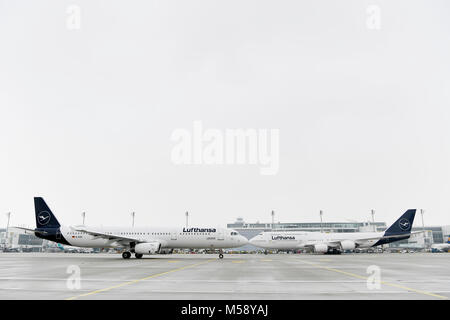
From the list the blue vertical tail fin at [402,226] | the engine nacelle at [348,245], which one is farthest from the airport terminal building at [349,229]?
the engine nacelle at [348,245]

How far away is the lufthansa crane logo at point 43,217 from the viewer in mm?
41031

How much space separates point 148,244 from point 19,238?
121949 mm

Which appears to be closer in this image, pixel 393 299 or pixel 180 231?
pixel 393 299

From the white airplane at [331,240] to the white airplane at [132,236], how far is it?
2057 centimetres

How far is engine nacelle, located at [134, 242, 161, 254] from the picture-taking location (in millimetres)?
36191

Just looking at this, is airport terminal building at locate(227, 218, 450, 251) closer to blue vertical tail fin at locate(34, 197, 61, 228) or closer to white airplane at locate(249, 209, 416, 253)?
white airplane at locate(249, 209, 416, 253)

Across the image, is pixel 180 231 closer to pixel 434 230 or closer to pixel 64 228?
pixel 64 228

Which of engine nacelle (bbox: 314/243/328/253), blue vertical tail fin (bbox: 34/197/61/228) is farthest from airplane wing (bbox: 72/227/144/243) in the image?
engine nacelle (bbox: 314/243/328/253)

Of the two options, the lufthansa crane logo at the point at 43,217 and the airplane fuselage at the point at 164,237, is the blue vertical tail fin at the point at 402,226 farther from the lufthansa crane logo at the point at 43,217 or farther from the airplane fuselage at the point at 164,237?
the lufthansa crane logo at the point at 43,217

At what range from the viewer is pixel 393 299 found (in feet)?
30.3

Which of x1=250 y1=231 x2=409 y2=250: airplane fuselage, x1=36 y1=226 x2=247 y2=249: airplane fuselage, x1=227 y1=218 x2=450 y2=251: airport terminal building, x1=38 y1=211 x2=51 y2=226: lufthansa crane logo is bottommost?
x1=227 y1=218 x2=450 y2=251: airport terminal building

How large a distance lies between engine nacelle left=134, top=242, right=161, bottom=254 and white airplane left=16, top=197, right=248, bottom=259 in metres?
1.72

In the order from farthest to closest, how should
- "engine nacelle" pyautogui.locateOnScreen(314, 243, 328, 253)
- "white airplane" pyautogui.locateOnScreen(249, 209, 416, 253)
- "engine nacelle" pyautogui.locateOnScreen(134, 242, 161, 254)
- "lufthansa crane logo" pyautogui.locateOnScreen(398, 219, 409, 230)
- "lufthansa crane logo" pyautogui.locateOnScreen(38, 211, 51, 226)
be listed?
1. "lufthansa crane logo" pyautogui.locateOnScreen(398, 219, 409, 230)
2. "white airplane" pyautogui.locateOnScreen(249, 209, 416, 253)
3. "engine nacelle" pyautogui.locateOnScreen(314, 243, 328, 253)
4. "lufthansa crane logo" pyautogui.locateOnScreen(38, 211, 51, 226)
5. "engine nacelle" pyautogui.locateOnScreen(134, 242, 161, 254)

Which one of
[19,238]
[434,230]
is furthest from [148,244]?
[434,230]
